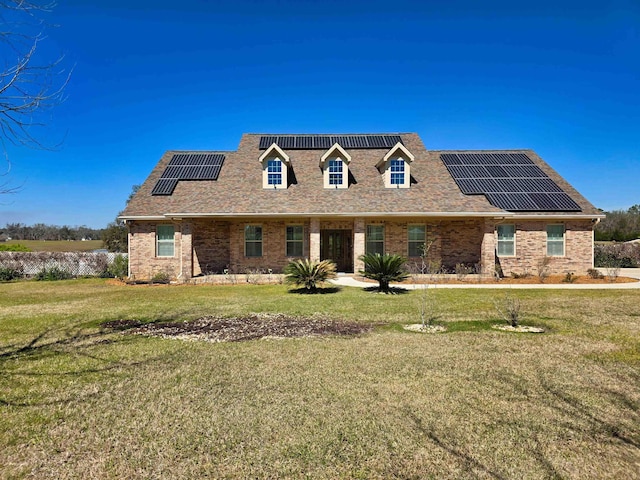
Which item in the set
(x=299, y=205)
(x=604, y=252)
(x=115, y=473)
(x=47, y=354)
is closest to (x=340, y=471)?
(x=115, y=473)

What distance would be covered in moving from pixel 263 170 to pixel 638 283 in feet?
60.7

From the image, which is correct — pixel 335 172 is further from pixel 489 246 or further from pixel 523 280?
pixel 523 280

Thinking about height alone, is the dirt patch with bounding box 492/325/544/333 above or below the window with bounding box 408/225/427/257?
below

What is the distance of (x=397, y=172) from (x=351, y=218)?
392 cm

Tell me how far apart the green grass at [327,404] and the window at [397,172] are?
1208 cm

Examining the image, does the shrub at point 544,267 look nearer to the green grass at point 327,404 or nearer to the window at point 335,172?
the green grass at point 327,404

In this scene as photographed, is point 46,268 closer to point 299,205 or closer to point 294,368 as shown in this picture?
point 299,205

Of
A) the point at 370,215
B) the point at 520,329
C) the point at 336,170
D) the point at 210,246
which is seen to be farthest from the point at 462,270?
the point at 210,246

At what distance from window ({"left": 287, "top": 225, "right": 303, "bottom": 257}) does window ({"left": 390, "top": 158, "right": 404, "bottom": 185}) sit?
5.73 m

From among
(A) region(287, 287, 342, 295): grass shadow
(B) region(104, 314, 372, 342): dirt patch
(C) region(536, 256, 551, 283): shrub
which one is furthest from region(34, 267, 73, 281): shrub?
(C) region(536, 256, 551, 283): shrub

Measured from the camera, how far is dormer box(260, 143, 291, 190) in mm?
19469

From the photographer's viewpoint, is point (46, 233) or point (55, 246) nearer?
point (55, 246)

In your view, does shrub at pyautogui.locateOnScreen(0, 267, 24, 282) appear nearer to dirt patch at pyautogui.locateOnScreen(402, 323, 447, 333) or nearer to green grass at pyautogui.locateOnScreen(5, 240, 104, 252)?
green grass at pyautogui.locateOnScreen(5, 240, 104, 252)

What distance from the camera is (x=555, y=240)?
61.0 ft
